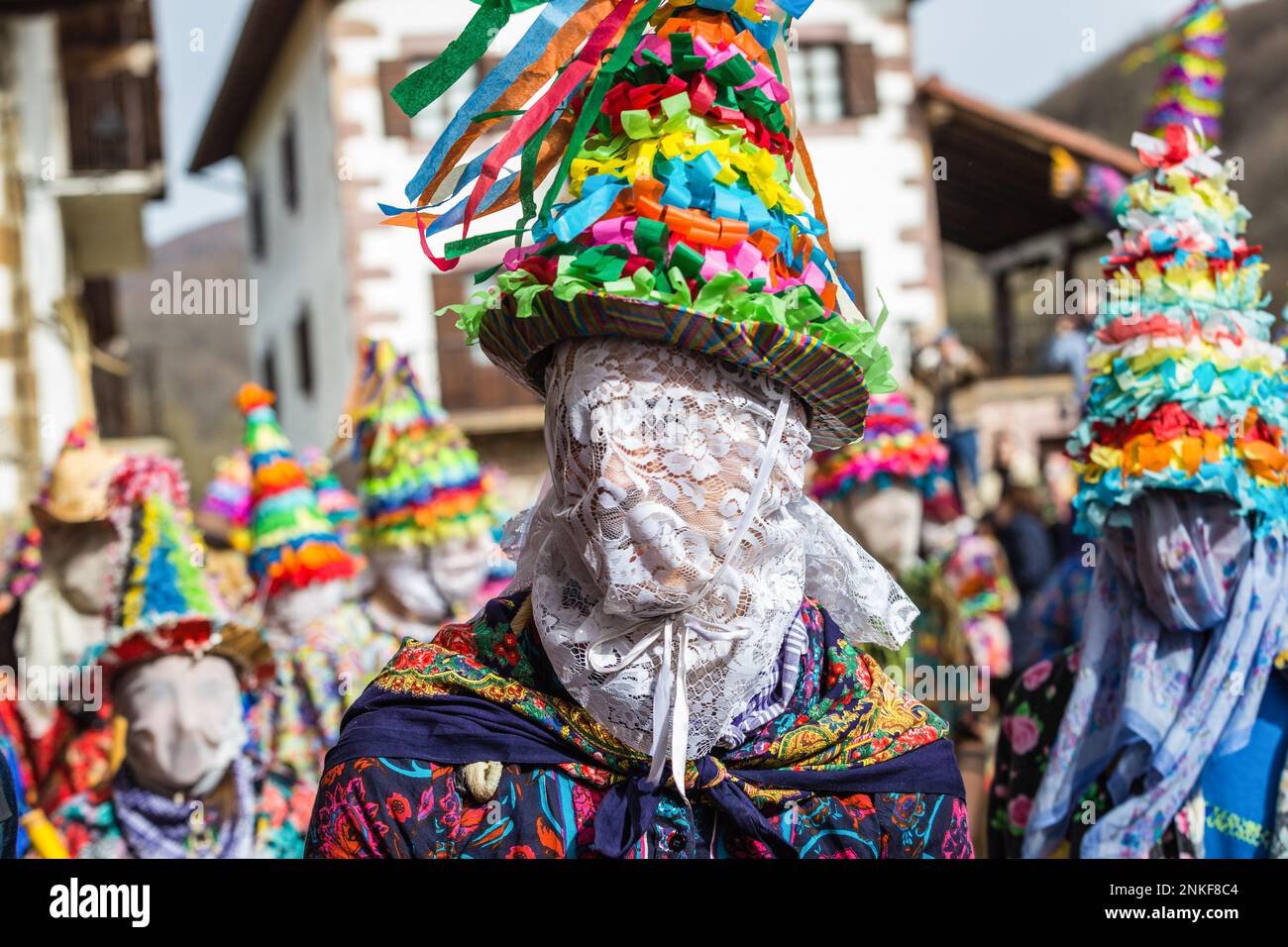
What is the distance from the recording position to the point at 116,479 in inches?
252

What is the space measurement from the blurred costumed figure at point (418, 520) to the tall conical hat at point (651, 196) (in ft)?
13.7

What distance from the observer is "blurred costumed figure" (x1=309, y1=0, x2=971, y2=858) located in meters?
2.21

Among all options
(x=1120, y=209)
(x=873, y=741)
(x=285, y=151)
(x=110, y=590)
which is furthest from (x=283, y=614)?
(x=285, y=151)

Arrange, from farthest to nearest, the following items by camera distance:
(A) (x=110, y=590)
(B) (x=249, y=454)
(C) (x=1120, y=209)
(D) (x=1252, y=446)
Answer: (B) (x=249, y=454)
(A) (x=110, y=590)
(C) (x=1120, y=209)
(D) (x=1252, y=446)

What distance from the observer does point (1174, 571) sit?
353 centimetres

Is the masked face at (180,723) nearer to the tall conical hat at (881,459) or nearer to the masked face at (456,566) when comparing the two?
the masked face at (456,566)

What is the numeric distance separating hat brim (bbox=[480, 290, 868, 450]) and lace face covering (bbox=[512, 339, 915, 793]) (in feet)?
0.13

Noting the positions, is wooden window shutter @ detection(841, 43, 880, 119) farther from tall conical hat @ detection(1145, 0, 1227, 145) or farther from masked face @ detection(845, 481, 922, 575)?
masked face @ detection(845, 481, 922, 575)

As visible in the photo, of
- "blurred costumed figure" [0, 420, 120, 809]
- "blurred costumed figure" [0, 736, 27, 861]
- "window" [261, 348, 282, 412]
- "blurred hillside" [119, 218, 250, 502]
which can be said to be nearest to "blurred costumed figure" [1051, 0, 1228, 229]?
"blurred costumed figure" [0, 420, 120, 809]

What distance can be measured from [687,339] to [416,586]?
4.61 m

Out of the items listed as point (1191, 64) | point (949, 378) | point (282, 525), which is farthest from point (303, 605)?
point (949, 378)

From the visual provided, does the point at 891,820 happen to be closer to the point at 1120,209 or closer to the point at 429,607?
the point at 1120,209
